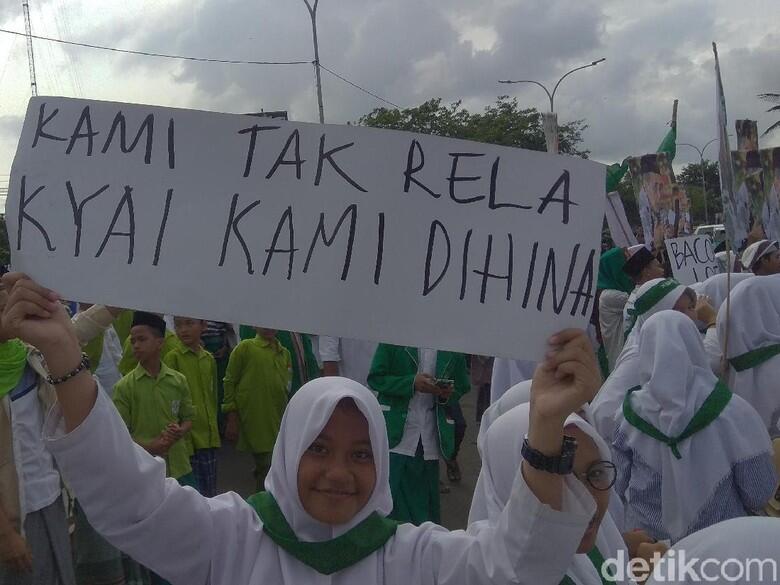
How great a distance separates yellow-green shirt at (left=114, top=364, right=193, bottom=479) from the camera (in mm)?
4566

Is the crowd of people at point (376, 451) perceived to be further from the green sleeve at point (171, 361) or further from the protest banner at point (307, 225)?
the protest banner at point (307, 225)

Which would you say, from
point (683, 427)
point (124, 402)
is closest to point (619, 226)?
point (683, 427)

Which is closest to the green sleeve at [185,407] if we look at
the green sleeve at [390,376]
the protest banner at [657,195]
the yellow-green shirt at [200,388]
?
the yellow-green shirt at [200,388]

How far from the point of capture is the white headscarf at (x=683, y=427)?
335 cm

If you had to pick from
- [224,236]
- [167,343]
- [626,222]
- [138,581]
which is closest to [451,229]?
[224,236]

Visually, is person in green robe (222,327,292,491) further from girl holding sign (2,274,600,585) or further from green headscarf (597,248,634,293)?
girl holding sign (2,274,600,585)

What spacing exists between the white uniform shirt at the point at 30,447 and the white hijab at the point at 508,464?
1.93 metres

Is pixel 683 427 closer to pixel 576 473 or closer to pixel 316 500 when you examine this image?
pixel 576 473

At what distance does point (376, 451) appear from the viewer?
6.75ft

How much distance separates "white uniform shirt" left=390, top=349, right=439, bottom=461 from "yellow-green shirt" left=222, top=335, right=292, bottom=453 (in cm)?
135

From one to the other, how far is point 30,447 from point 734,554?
2.82 m

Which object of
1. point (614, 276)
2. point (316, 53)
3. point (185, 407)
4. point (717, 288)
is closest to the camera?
point (185, 407)

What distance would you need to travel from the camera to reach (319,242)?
74.3 inches

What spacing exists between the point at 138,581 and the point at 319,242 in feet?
11.2
